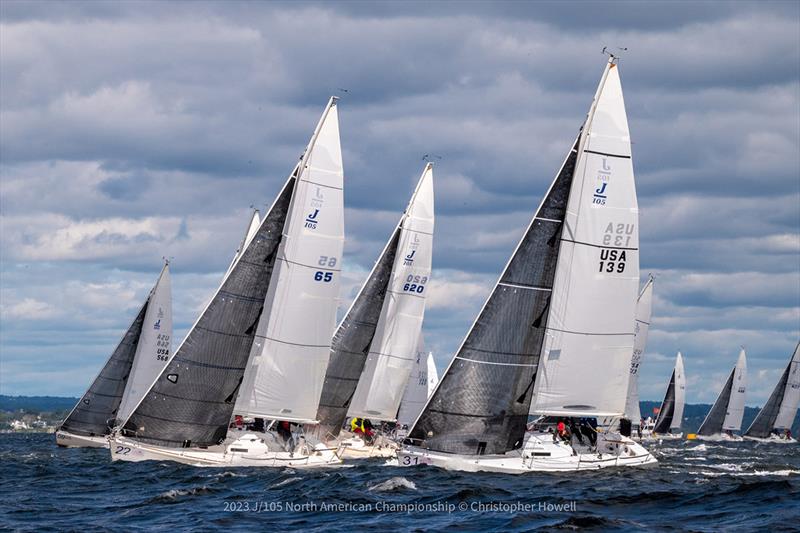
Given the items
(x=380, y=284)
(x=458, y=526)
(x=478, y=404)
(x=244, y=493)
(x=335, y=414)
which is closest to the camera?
(x=458, y=526)

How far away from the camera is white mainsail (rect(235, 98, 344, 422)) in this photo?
4919cm

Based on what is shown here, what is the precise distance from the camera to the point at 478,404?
44406 millimetres

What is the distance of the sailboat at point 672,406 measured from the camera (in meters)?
136

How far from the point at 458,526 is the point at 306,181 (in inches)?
796

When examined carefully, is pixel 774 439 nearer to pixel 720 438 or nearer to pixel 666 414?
pixel 720 438

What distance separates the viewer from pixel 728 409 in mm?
142000

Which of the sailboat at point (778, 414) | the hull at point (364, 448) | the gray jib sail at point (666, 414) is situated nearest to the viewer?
the hull at point (364, 448)

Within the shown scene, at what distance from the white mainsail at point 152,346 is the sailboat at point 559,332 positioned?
26.7m

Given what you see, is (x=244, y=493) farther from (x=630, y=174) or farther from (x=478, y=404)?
(x=630, y=174)

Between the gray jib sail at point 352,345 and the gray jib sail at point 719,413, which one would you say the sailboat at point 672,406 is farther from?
the gray jib sail at point 352,345

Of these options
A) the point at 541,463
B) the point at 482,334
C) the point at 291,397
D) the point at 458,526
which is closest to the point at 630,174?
the point at 482,334

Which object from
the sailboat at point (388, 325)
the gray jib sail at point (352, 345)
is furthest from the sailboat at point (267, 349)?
the sailboat at point (388, 325)

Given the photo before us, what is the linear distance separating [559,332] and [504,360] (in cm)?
237

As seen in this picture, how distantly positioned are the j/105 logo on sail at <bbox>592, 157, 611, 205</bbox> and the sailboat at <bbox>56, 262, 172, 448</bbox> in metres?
30.7
